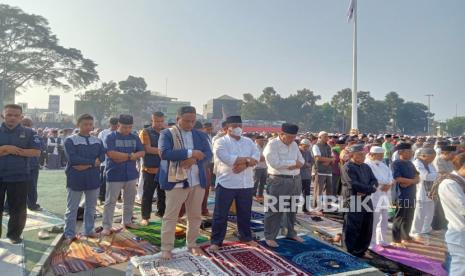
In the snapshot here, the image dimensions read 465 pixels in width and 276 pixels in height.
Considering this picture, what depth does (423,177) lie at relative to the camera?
6.31 metres

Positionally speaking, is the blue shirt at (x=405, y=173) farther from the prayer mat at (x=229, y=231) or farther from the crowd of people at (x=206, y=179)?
the prayer mat at (x=229, y=231)

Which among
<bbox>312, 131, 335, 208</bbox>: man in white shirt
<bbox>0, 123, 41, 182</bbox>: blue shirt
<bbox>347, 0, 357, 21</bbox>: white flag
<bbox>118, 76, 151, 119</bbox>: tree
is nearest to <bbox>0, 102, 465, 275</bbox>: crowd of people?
<bbox>0, 123, 41, 182</bbox>: blue shirt

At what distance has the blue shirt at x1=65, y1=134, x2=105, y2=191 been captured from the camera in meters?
5.32

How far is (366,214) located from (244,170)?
6.51 feet

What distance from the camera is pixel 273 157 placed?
5.45m

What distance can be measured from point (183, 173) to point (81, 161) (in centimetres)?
175

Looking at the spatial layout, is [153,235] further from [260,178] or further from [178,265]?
[260,178]

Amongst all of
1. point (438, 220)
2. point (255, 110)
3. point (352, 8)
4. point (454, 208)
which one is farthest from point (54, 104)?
point (454, 208)

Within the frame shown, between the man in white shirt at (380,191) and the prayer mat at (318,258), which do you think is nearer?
the prayer mat at (318,258)

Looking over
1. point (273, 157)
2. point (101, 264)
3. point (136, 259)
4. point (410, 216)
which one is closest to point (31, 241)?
point (101, 264)

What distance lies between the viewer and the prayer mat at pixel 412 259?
496cm

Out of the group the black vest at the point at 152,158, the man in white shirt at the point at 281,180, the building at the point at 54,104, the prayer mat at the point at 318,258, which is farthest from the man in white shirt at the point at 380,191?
the building at the point at 54,104

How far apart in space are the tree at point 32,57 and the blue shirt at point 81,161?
33471 millimetres

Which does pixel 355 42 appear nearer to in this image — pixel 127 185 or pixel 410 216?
pixel 410 216
